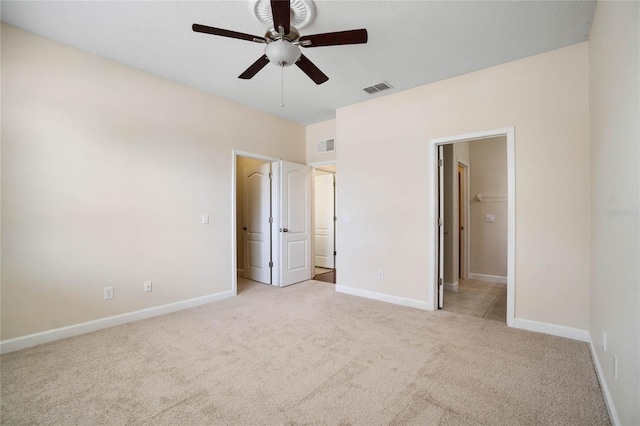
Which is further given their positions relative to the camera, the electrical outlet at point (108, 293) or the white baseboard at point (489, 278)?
the white baseboard at point (489, 278)

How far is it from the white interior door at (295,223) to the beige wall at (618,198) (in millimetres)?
3764

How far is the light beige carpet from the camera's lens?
5.53 ft

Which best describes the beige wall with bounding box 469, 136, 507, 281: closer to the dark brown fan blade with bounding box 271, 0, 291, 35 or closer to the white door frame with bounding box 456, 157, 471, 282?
the white door frame with bounding box 456, 157, 471, 282

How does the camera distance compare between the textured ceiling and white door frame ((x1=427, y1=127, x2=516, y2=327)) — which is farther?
white door frame ((x1=427, y1=127, x2=516, y2=327))

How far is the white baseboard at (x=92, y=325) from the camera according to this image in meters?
2.49

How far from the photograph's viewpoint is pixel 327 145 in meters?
5.10

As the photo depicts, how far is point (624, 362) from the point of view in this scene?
4.68 feet

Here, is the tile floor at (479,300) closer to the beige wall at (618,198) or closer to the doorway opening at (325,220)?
the beige wall at (618,198)

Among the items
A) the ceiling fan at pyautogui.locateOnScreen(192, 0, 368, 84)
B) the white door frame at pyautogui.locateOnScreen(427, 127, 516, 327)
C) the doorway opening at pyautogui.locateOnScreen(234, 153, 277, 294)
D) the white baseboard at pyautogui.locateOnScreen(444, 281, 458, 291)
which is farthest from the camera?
the doorway opening at pyautogui.locateOnScreen(234, 153, 277, 294)

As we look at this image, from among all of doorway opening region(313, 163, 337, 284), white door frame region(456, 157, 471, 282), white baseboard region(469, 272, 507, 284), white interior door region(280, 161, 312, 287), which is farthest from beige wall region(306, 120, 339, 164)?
white baseboard region(469, 272, 507, 284)

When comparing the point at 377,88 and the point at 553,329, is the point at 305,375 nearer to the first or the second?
the point at 553,329

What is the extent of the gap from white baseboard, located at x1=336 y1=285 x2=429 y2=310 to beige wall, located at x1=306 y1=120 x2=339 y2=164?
2.24 m

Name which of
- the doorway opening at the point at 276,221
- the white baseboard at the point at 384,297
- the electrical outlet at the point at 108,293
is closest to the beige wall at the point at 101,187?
the electrical outlet at the point at 108,293

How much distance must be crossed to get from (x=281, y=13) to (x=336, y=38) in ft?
1.34
